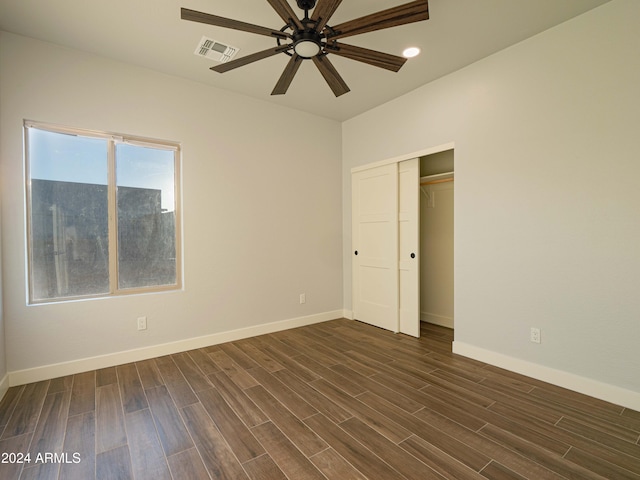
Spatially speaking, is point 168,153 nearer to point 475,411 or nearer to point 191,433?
point 191,433

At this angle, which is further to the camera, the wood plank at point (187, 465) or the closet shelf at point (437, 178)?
the closet shelf at point (437, 178)

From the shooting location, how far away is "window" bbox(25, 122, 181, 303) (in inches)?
107

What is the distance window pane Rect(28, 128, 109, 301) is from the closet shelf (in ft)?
12.8

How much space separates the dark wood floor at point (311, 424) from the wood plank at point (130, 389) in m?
0.01

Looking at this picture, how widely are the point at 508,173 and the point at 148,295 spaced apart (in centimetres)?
382

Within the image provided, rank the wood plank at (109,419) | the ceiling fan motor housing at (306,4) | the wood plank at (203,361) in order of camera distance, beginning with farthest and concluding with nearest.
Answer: the wood plank at (203,361), the ceiling fan motor housing at (306,4), the wood plank at (109,419)

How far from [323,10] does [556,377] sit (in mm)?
3301

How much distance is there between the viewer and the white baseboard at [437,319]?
4.09 metres

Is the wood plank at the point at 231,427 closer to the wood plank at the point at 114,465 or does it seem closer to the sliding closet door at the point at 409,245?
the wood plank at the point at 114,465

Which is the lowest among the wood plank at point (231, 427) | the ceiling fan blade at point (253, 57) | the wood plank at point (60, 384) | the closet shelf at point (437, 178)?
the wood plank at point (231, 427)

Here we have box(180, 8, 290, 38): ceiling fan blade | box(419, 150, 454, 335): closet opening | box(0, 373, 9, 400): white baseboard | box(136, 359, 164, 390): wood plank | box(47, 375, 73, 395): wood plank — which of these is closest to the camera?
box(180, 8, 290, 38): ceiling fan blade

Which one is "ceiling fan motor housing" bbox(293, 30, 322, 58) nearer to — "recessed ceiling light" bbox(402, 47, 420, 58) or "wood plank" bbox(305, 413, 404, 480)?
"recessed ceiling light" bbox(402, 47, 420, 58)

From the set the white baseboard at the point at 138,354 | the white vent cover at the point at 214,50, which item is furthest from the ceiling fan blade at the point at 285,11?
the white baseboard at the point at 138,354

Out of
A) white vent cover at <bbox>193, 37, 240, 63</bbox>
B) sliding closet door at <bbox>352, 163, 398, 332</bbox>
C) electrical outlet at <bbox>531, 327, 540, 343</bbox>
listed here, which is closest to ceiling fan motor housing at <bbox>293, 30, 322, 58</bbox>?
white vent cover at <bbox>193, 37, 240, 63</bbox>
